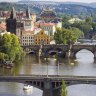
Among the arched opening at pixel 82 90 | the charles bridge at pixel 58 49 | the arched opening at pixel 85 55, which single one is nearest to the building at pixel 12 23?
the charles bridge at pixel 58 49

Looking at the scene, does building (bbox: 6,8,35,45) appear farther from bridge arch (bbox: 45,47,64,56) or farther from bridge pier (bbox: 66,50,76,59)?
bridge pier (bbox: 66,50,76,59)

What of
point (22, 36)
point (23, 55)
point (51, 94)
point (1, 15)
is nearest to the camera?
point (51, 94)

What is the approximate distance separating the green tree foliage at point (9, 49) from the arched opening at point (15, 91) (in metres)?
11.3

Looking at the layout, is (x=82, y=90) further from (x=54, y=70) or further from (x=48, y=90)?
(x=54, y=70)

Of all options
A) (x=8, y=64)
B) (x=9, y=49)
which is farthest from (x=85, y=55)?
(x=8, y=64)

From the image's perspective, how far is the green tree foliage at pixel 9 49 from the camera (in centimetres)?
5159

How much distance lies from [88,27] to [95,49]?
34641 mm

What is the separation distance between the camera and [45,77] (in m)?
36.0

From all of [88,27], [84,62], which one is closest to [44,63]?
[84,62]

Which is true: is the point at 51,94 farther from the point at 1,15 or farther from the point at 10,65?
the point at 1,15

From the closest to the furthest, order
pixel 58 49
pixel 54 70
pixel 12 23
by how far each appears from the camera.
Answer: pixel 54 70
pixel 58 49
pixel 12 23

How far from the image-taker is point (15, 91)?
37375 millimetres

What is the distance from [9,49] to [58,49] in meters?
8.77

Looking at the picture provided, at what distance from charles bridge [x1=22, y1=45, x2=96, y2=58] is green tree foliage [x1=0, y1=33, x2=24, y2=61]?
157 inches
